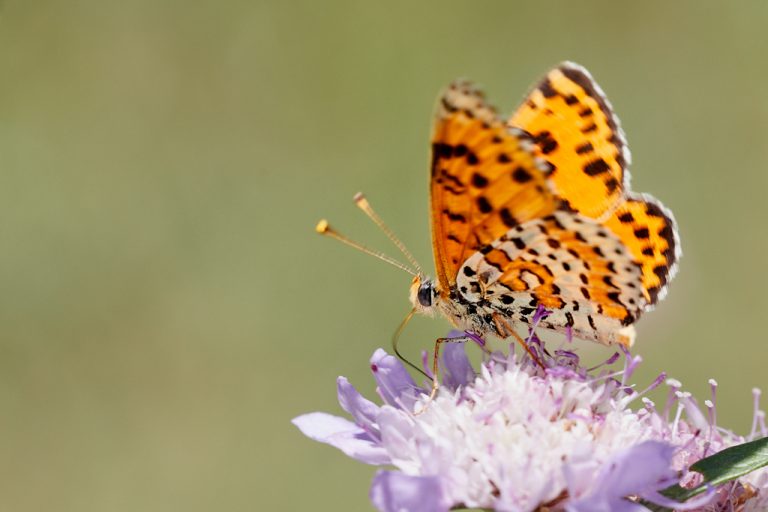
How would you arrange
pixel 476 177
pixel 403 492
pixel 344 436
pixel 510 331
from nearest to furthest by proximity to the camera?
pixel 403 492
pixel 476 177
pixel 344 436
pixel 510 331

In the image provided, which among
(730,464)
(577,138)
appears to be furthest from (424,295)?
(730,464)

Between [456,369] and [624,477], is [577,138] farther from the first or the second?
[624,477]

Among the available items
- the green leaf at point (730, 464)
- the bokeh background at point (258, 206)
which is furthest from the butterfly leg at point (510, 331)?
the bokeh background at point (258, 206)

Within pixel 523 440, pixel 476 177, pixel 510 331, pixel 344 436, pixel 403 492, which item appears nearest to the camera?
pixel 403 492

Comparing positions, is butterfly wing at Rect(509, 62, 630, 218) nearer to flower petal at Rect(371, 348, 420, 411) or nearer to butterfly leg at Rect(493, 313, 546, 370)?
butterfly leg at Rect(493, 313, 546, 370)

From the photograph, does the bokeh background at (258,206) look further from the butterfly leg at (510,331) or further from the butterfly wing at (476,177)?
the butterfly wing at (476,177)

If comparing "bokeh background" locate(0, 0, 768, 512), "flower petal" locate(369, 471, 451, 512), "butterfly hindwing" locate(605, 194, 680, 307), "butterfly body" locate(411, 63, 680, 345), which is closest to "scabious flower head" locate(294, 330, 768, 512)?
"flower petal" locate(369, 471, 451, 512)
